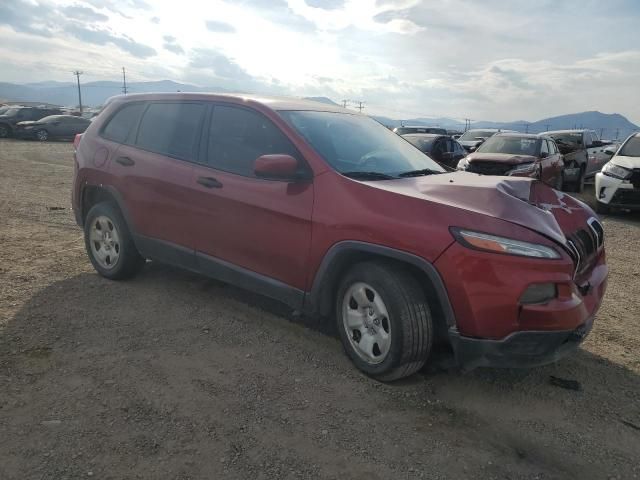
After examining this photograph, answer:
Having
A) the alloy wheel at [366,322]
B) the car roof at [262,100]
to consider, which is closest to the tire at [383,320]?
the alloy wheel at [366,322]

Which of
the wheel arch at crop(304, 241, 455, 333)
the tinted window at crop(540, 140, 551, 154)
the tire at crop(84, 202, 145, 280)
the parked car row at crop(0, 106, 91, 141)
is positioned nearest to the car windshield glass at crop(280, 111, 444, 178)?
the wheel arch at crop(304, 241, 455, 333)

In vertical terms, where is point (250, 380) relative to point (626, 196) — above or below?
below

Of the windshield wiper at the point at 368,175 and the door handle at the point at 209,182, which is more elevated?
the windshield wiper at the point at 368,175

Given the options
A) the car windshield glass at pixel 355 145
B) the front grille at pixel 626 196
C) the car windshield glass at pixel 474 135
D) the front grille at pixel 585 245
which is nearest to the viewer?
the front grille at pixel 585 245

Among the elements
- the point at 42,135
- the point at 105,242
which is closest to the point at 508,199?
the point at 105,242

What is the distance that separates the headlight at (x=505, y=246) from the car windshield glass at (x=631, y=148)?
28.6 feet

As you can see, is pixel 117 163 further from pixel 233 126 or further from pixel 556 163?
pixel 556 163

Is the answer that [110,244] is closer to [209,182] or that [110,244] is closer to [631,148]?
[209,182]

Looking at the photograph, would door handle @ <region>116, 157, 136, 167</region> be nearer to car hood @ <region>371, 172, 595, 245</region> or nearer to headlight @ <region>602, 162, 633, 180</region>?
car hood @ <region>371, 172, 595, 245</region>

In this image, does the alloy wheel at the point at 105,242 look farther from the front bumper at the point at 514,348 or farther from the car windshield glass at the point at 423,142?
the car windshield glass at the point at 423,142

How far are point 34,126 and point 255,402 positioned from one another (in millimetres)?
25819

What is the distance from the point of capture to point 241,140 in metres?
3.78

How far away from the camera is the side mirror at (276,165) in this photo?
3152mm

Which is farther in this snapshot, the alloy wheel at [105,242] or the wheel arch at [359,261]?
the alloy wheel at [105,242]
